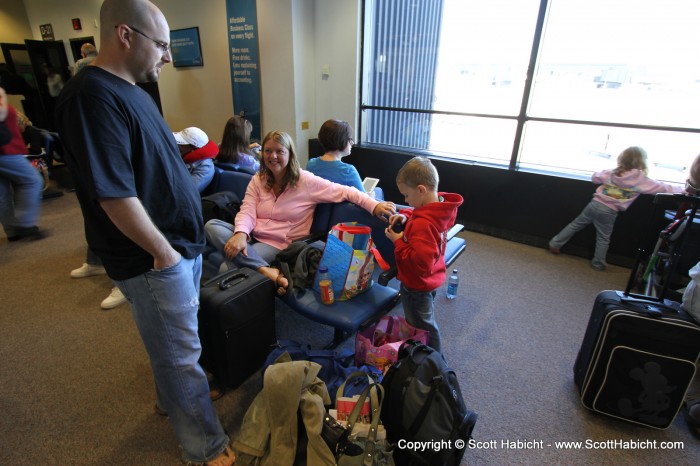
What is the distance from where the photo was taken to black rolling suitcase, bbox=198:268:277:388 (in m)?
1.52

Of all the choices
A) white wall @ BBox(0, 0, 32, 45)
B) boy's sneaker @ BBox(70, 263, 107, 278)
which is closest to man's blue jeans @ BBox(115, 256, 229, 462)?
boy's sneaker @ BBox(70, 263, 107, 278)

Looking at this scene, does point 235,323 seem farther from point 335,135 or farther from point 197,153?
point 197,153

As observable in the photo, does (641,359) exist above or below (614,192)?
below

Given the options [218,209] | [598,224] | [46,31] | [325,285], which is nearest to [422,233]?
[325,285]

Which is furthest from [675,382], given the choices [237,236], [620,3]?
[620,3]

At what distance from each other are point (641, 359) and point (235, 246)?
1.86 meters

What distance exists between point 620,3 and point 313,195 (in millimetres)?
2956

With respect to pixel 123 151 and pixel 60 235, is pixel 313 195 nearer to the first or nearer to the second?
pixel 123 151

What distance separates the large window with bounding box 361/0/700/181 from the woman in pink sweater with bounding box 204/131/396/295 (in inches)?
86.3

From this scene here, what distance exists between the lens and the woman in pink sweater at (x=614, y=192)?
2781 millimetres

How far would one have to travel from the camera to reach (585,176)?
3.18 m

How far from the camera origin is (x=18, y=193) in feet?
10.8

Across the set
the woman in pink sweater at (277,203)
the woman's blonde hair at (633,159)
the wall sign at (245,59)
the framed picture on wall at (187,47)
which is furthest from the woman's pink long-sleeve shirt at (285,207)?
the framed picture on wall at (187,47)

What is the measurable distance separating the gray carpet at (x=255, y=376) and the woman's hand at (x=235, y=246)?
0.57 metres
